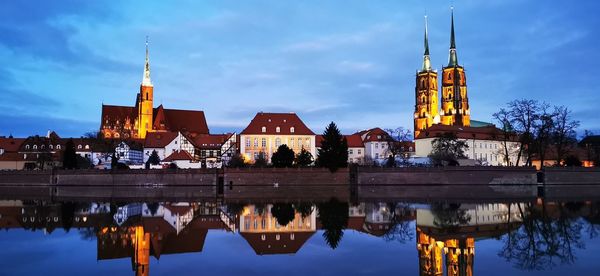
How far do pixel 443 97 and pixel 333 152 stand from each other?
69.1 meters

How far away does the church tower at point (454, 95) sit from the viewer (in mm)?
123562

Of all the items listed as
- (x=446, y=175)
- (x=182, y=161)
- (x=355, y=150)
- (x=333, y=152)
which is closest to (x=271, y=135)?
(x=182, y=161)

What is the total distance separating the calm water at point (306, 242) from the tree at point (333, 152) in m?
29.8

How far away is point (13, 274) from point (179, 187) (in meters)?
50.9

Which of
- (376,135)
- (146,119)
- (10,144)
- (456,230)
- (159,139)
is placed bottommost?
(456,230)

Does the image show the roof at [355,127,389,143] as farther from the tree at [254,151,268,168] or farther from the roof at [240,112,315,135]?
the tree at [254,151,268,168]

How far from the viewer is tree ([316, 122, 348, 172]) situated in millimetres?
64812

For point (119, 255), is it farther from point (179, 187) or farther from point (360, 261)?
point (179, 187)

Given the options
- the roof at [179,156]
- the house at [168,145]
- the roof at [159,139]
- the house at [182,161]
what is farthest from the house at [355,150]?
the roof at [179,156]

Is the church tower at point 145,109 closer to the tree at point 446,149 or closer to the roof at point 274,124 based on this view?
the roof at point 274,124

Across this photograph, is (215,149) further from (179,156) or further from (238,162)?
(238,162)

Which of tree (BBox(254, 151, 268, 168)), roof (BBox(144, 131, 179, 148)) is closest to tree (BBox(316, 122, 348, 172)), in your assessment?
tree (BBox(254, 151, 268, 168))

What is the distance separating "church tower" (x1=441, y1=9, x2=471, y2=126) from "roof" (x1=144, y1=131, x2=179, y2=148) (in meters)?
60.4

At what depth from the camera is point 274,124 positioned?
82562 millimetres
